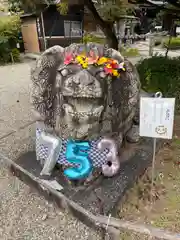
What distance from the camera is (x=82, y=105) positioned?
2051 millimetres

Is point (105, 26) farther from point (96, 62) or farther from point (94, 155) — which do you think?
point (94, 155)

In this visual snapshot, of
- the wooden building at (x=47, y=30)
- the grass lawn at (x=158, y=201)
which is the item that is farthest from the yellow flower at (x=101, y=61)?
the wooden building at (x=47, y=30)

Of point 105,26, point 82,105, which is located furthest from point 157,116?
point 105,26

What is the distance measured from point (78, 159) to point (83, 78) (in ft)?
2.86

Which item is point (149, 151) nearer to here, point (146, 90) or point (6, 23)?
point (146, 90)

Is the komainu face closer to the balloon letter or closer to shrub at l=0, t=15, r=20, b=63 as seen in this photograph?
the balloon letter

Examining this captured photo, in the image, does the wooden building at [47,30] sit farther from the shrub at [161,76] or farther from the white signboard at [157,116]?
the white signboard at [157,116]

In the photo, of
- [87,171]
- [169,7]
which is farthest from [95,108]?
[169,7]

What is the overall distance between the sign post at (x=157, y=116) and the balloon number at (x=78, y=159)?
0.67m

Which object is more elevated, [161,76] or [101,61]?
[101,61]

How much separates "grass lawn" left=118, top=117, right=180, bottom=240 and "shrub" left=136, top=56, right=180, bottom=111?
2.40 metres

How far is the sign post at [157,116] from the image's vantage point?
1.95 metres

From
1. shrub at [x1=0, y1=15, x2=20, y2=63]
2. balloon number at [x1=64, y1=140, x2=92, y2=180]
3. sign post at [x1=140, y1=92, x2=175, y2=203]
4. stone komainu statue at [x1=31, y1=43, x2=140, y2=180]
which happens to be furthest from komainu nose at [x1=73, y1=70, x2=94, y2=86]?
shrub at [x1=0, y1=15, x2=20, y2=63]

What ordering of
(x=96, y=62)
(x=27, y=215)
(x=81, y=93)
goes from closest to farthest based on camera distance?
(x=81, y=93), (x=96, y=62), (x=27, y=215)
